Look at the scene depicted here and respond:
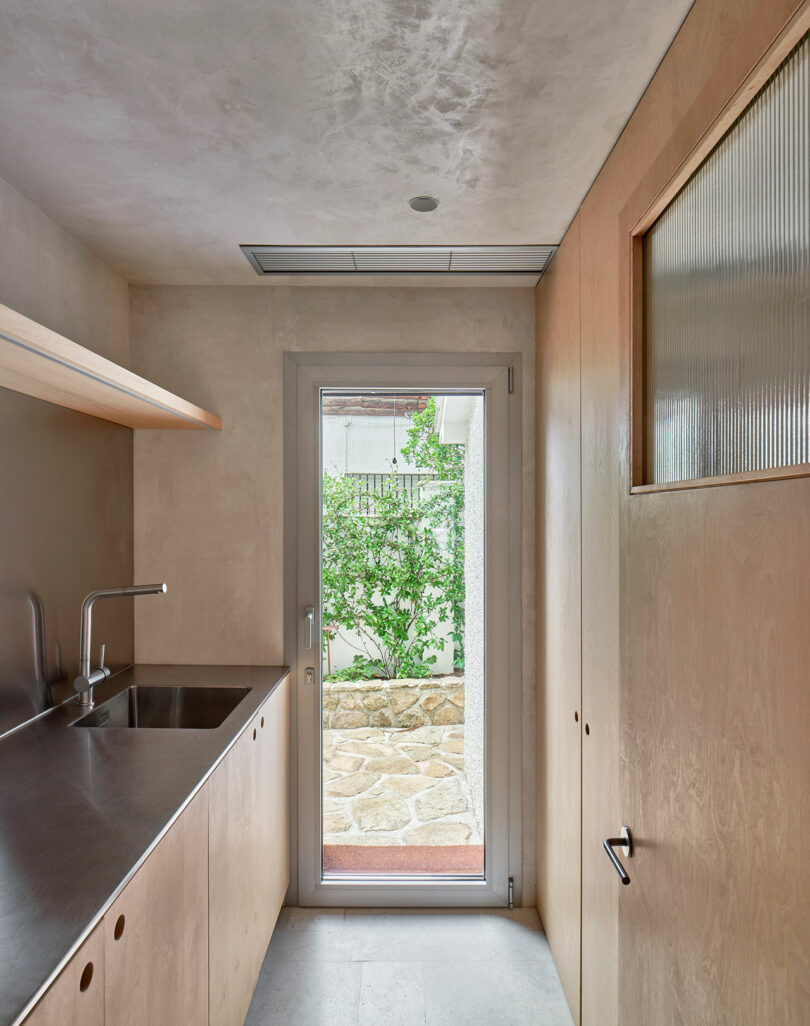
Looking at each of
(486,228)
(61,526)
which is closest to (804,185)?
(486,228)

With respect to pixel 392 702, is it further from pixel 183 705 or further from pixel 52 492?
pixel 52 492

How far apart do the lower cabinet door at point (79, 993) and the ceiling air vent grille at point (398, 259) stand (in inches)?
78.7

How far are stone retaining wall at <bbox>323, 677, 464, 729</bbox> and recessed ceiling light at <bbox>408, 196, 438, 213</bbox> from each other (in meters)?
1.69

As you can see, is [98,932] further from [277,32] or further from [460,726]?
[460,726]

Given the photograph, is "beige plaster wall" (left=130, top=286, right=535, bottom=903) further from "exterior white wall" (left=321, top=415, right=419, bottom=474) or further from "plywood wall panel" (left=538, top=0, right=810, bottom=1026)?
"plywood wall panel" (left=538, top=0, right=810, bottom=1026)

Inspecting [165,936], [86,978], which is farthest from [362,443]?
[86,978]

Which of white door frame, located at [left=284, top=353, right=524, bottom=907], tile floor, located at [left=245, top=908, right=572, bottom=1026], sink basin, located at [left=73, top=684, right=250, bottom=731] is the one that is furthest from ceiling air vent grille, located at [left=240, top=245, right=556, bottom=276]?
tile floor, located at [left=245, top=908, right=572, bottom=1026]

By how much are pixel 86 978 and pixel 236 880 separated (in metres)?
0.93

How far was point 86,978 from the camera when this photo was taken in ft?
3.15

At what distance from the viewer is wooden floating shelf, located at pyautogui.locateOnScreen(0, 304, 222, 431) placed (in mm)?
1315

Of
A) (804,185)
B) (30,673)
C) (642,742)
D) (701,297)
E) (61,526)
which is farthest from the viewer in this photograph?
(61,526)

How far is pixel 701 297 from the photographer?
117 cm

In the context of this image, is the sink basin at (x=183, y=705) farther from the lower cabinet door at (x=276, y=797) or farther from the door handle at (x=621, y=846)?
the door handle at (x=621, y=846)

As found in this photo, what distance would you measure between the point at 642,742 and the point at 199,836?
99cm
